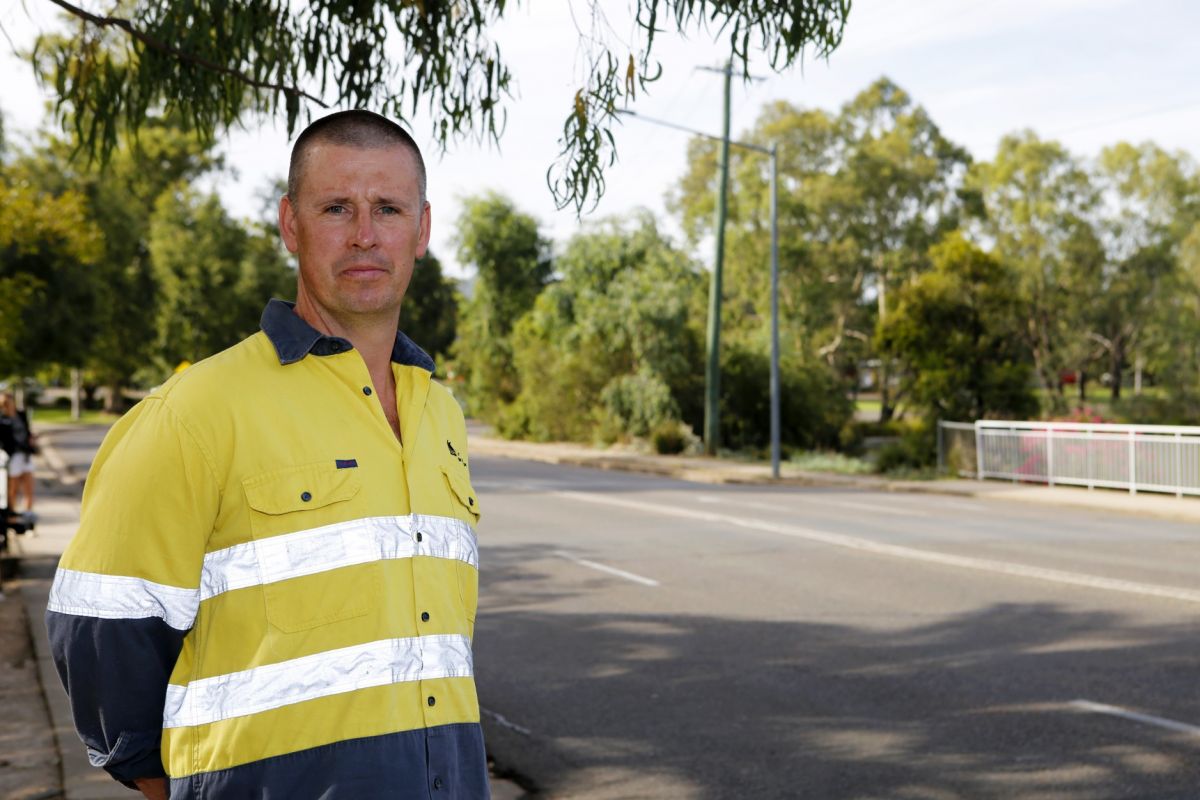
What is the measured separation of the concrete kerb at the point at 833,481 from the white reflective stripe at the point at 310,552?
56.8 ft

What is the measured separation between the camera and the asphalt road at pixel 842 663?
226 inches

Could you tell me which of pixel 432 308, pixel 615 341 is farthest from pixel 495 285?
pixel 432 308

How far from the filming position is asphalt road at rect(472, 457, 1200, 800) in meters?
5.75

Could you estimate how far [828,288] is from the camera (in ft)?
172

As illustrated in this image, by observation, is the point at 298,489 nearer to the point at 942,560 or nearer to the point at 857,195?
the point at 942,560

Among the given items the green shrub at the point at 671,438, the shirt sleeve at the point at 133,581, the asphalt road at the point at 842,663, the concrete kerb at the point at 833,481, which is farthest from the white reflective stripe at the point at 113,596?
the green shrub at the point at 671,438

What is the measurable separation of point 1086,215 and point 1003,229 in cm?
376

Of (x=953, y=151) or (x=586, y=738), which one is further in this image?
(x=953, y=151)

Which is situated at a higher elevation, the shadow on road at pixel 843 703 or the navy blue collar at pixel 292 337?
the navy blue collar at pixel 292 337

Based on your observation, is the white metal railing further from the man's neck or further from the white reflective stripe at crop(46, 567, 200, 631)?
the white reflective stripe at crop(46, 567, 200, 631)

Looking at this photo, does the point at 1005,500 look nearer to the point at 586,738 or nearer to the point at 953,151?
the point at 586,738

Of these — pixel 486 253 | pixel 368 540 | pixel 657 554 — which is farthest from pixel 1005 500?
pixel 486 253

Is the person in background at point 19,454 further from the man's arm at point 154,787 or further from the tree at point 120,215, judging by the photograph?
the man's arm at point 154,787

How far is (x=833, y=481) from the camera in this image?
2414 centimetres
